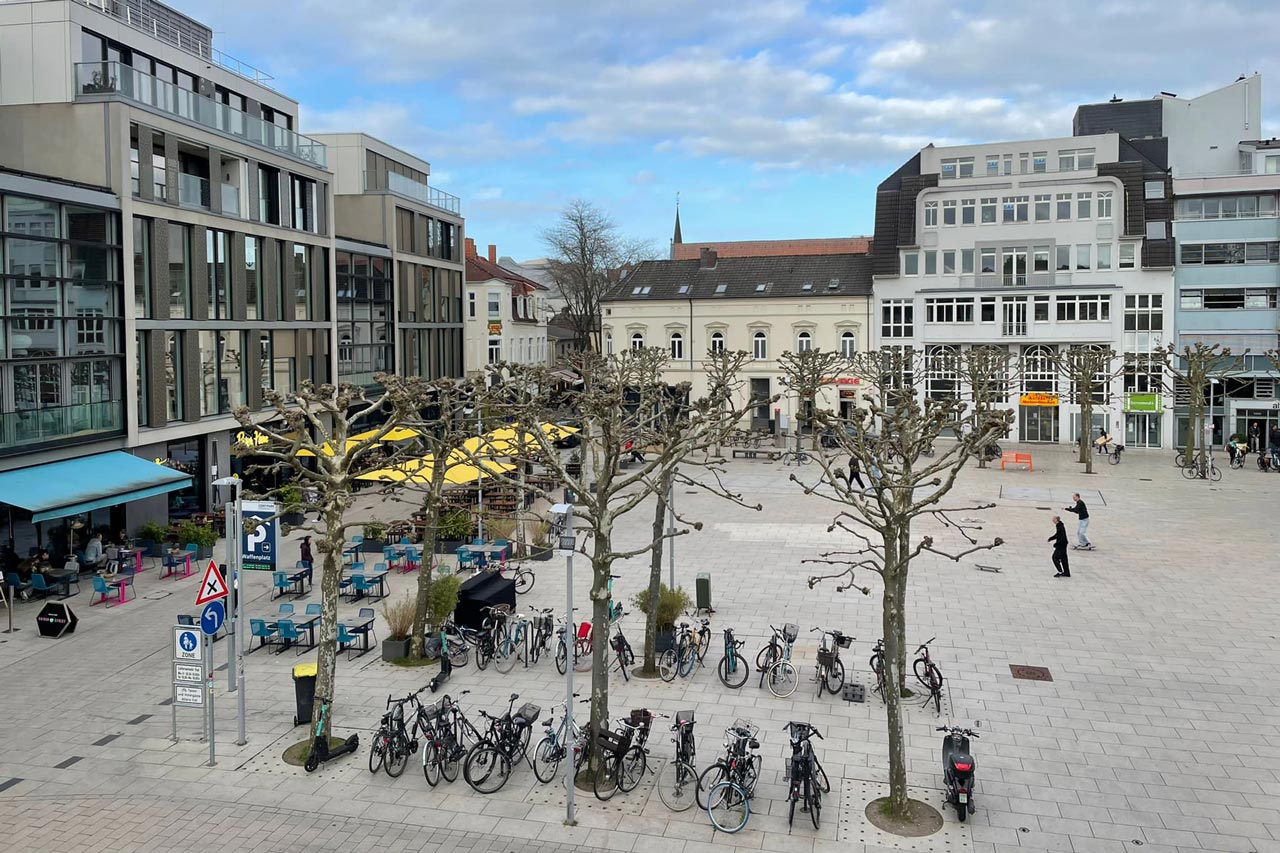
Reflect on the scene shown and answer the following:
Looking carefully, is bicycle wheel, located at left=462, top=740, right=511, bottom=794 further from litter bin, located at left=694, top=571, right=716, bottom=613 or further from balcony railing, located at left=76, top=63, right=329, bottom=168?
balcony railing, located at left=76, top=63, right=329, bottom=168

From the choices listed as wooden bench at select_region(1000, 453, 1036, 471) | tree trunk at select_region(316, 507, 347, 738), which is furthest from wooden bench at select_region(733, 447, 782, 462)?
tree trunk at select_region(316, 507, 347, 738)

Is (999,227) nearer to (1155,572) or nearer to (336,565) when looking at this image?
(1155,572)

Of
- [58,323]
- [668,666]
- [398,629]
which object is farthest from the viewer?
[58,323]

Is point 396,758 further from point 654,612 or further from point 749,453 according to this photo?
point 749,453

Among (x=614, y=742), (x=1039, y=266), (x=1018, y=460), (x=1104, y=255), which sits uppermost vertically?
(x=1104, y=255)

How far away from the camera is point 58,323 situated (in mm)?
24875

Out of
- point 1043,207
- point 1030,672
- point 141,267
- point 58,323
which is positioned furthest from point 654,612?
point 1043,207

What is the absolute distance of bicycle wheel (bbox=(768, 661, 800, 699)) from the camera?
1634cm

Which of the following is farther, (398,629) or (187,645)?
(398,629)

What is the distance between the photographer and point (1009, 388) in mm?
52281

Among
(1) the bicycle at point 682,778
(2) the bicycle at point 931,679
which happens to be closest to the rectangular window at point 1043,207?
(2) the bicycle at point 931,679

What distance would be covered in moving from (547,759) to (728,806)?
2.49m

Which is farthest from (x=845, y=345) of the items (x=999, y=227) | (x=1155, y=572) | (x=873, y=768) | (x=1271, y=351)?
(x=873, y=768)

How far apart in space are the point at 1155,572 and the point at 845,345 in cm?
3572
